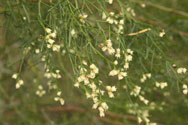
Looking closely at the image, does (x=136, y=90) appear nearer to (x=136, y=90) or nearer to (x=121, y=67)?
(x=136, y=90)

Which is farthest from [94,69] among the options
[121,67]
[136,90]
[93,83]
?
[136,90]

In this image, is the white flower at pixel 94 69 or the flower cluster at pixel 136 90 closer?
the white flower at pixel 94 69

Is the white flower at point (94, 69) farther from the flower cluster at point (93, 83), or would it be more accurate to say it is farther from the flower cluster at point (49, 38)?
the flower cluster at point (49, 38)

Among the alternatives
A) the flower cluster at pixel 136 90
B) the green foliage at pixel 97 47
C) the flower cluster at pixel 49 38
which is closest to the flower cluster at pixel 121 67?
the green foliage at pixel 97 47

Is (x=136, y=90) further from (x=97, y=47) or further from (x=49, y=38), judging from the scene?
(x=49, y=38)

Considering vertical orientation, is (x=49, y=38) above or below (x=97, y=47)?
below

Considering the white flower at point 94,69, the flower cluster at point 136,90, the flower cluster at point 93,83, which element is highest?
the flower cluster at point 136,90

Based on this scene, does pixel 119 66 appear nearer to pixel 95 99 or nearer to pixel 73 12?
pixel 95 99

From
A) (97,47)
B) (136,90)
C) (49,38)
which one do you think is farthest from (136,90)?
(49,38)

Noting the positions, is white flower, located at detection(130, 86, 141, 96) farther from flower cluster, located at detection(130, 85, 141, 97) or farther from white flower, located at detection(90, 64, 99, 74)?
white flower, located at detection(90, 64, 99, 74)

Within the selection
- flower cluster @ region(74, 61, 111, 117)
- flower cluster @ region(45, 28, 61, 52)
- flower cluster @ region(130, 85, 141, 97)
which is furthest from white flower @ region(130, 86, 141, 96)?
flower cluster @ region(45, 28, 61, 52)

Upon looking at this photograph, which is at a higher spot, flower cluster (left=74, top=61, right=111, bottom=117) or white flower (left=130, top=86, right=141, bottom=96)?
white flower (left=130, top=86, right=141, bottom=96)

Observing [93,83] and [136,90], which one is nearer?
[93,83]

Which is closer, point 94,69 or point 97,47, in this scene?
point 94,69
